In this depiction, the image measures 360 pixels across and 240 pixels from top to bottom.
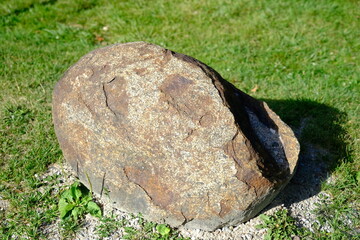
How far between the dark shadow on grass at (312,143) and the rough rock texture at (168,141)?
65cm

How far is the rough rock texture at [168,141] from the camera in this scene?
2.85m

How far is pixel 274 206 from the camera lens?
3434 millimetres

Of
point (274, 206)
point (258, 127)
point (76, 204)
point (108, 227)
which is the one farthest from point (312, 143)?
point (76, 204)

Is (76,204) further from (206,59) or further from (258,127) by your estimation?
(206,59)

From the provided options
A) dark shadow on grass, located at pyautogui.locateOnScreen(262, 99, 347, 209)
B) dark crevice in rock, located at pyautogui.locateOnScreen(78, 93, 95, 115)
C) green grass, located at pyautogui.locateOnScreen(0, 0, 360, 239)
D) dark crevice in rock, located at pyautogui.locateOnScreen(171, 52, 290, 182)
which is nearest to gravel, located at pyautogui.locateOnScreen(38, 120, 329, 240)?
dark shadow on grass, located at pyautogui.locateOnScreen(262, 99, 347, 209)

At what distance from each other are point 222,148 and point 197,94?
43 centimetres

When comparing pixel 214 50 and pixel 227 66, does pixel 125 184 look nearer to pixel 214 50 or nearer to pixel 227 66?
pixel 227 66

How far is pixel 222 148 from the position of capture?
9.25 feet

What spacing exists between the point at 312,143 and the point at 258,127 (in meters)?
1.49

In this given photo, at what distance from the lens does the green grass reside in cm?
386

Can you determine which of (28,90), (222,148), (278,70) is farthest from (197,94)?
(278,70)

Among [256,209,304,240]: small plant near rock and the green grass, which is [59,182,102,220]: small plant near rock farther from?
[256,209,304,240]: small plant near rock

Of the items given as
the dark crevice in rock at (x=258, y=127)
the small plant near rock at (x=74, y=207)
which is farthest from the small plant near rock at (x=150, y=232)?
the dark crevice in rock at (x=258, y=127)

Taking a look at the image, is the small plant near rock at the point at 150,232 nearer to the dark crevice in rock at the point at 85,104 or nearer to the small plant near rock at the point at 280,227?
the small plant near rock at the point at 280,227
